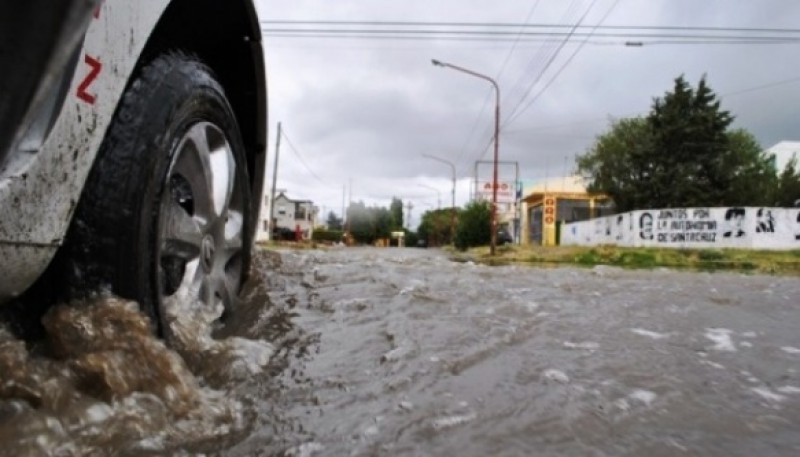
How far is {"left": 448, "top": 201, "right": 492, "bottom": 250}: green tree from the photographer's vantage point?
45281mm

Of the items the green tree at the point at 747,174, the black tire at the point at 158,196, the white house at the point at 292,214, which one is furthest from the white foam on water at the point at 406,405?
the white house at the point at 292,214

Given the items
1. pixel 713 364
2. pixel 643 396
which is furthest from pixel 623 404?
pixel 713 364

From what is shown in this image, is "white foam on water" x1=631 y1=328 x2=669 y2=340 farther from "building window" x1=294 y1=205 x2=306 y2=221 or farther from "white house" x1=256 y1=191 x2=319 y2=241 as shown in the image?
"building window" x1=294 y1=205 x2=306 y2=221

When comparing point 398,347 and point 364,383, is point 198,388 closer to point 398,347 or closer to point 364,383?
point 364,383

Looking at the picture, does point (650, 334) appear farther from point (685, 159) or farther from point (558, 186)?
point (558, 186)

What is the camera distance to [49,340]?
1.88 meters

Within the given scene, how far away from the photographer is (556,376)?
2.67m

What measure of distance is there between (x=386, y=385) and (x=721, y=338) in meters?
2.08

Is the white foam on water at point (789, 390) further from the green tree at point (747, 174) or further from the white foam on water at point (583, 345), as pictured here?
the green tree at point (747, 174)

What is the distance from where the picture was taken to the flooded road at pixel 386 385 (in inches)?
70.4

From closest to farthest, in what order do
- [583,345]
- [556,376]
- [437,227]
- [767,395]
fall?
1. [767,395]
2. [556,376]
3. [583,345]
4. [437,227]

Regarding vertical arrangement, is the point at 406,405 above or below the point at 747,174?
below

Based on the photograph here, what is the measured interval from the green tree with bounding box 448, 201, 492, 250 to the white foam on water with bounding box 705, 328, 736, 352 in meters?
41.1

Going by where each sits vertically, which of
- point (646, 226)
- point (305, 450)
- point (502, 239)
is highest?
point (646, 226)
